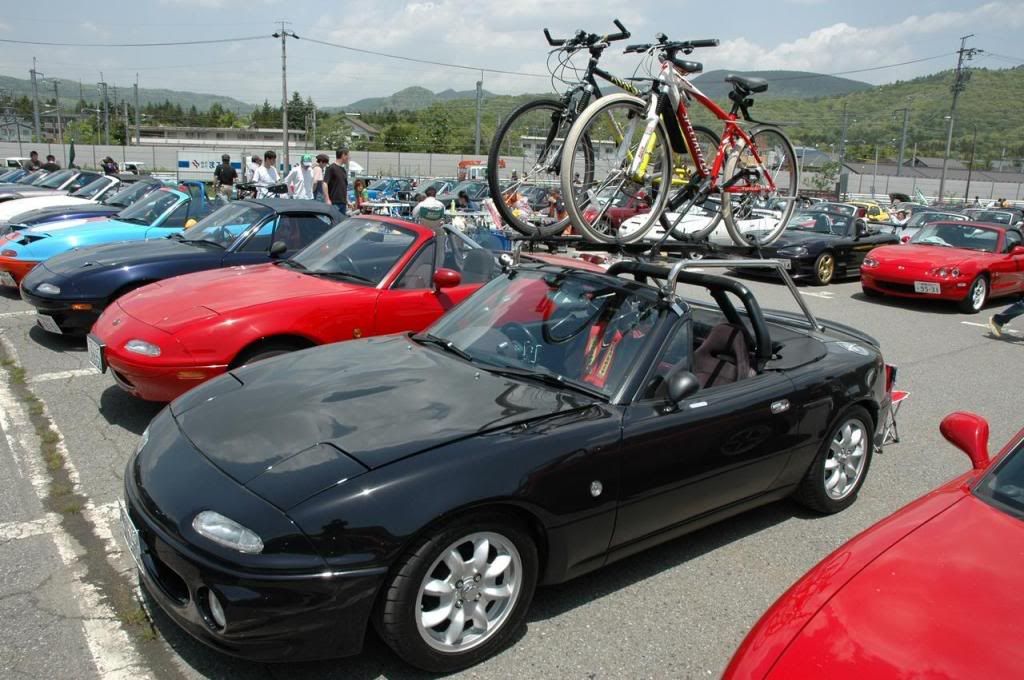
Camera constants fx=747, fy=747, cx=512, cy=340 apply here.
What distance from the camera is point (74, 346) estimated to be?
7.46m

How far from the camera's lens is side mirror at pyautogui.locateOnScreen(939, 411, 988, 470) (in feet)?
9.54

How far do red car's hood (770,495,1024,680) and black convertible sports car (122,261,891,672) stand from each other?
1126mm

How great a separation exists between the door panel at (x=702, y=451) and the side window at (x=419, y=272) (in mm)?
3032

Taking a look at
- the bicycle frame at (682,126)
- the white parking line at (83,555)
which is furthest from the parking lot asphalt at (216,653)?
the bicycle frame at (682,126)

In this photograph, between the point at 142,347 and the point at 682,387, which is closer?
the point at 682,387

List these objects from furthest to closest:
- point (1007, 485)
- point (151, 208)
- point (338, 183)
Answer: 1. point (338, 183)
2. point (151, 208)
3. point (1007, 485)

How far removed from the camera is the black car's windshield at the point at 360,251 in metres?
6.11

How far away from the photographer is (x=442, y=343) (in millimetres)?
4039

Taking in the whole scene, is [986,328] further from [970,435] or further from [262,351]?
[262,351]

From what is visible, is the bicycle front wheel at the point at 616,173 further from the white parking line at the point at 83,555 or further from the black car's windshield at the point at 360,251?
the white parking line at the point at 83,555

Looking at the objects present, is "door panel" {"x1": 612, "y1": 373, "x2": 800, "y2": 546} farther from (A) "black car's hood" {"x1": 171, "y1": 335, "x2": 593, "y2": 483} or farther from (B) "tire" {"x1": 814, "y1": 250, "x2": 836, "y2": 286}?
(B) "tire" {"x1": 814, "y1": 250, "x2": 836, "y2": 286}

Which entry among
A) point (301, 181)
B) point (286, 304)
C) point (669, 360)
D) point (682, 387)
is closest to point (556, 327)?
point (669, 360)

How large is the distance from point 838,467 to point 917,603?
246 centimetres

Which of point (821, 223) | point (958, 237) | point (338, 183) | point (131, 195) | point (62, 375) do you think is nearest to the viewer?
point (62, 375)
